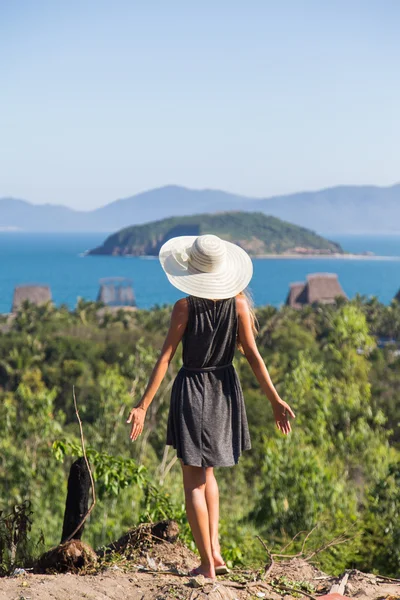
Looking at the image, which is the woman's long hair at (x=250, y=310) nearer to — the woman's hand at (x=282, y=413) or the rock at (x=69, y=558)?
the woman's hand at (x=282, y=413)

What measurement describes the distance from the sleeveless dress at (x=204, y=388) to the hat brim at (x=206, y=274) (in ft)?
0.32

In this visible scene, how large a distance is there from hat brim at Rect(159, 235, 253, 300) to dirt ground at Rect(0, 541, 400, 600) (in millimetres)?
1426

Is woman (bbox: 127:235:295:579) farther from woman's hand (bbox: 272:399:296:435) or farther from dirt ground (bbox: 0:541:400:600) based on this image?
dirt ground (bbox: 0:541:400:600)

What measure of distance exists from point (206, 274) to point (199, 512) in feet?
4.03

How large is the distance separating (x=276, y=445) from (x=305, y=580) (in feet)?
45.7

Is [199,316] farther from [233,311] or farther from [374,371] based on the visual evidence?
[374,371]

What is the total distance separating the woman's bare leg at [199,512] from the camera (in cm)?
434

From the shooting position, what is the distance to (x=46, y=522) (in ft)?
56.2

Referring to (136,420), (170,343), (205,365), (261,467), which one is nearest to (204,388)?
(205,365)

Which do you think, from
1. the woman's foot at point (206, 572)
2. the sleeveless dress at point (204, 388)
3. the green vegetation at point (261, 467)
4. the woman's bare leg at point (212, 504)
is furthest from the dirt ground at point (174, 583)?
the green vegetation at point (261, 467)

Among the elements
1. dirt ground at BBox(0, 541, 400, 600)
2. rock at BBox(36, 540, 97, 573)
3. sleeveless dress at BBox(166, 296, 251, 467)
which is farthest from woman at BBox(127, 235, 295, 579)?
rock at BBox(36, 540, 97, 573)

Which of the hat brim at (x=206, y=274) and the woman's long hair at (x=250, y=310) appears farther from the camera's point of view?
the woman's long hair at (x=250, y=310)

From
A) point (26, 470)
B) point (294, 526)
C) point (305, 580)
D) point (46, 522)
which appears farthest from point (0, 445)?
point (305, 580)

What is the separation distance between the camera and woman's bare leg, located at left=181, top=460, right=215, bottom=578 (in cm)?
434
